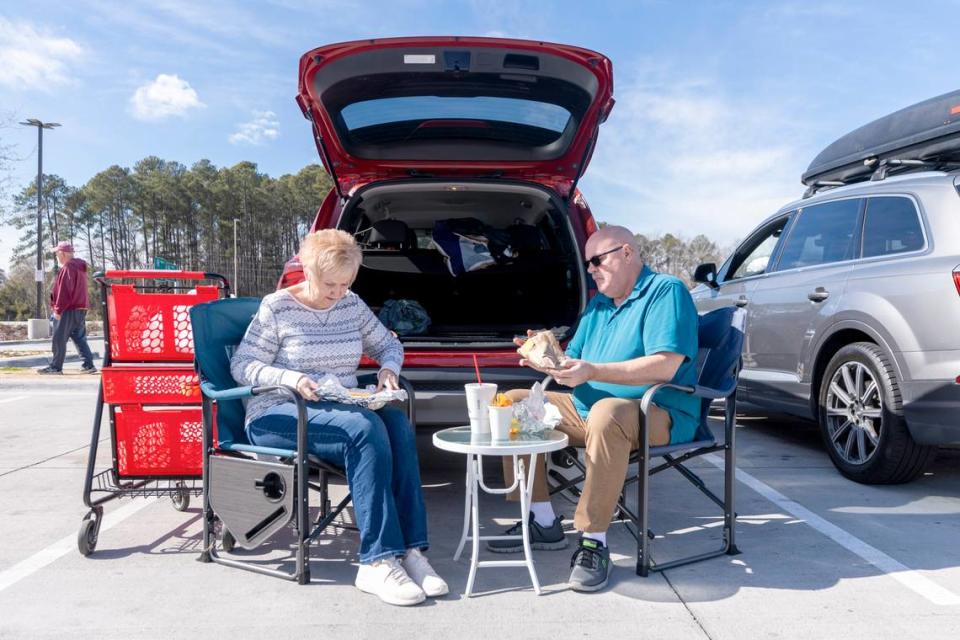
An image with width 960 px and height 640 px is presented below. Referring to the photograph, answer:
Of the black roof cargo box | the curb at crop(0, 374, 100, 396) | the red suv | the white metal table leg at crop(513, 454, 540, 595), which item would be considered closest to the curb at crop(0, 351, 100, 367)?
the curb at crop(0, 374, 100, 396)

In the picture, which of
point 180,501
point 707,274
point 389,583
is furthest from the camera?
point 707,274

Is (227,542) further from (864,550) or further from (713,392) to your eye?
(864,550)

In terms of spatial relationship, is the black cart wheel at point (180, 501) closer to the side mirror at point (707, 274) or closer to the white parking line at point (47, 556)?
the white parking line at point (47, 556)

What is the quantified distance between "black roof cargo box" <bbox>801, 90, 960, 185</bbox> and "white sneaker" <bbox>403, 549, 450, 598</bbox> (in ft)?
13.5

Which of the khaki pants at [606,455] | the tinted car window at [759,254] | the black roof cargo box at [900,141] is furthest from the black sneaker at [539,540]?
the black roof cargo box at [900,141]

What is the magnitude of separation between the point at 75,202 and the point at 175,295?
56.0 meters

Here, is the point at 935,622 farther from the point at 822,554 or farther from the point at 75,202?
the point at 75,202

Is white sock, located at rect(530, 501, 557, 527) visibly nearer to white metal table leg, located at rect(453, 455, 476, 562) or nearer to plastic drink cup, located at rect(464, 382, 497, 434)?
white metal table leg, located at rect(453, 455, 476, 562)

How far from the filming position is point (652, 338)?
2650 millimetres

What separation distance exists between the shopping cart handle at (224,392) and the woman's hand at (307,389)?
171 mm

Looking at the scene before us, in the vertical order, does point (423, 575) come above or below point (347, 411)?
below

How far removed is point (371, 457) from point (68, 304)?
25.7 feet

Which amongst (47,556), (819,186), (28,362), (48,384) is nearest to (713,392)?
(47,556)

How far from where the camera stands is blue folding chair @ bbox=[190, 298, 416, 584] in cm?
252
